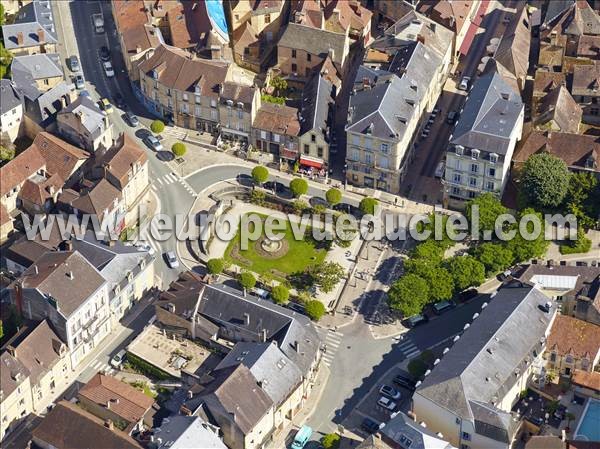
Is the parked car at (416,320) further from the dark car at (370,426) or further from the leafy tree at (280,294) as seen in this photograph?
the dark car at (370,426)

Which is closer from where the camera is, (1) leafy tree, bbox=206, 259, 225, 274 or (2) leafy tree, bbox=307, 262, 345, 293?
(2) leafy tree, bbox=307, 262, 345, 293

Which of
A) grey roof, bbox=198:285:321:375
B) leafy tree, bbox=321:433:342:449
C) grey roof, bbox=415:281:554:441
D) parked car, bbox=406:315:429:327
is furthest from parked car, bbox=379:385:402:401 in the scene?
parked car, bbox=406:315:429:327

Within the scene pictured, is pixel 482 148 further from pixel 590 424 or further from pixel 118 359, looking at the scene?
pixel 118 359

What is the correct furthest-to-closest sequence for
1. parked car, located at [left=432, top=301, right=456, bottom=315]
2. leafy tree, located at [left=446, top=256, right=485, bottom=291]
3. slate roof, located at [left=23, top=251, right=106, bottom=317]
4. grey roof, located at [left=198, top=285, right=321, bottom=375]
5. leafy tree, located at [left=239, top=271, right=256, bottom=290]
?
leafy tree, located at [left=239, top=271, right=256, bottom=290] < parked car, located at [left=432, top=301, right=456, bottom=315] < leafy tree, located at [left=446, top=256, right=485, bottom=291] < slate roof, located at [left=23, top=251, right=106, bottom=317] < grey roof, located at [left=198, top=285, right=321, bottom=375]

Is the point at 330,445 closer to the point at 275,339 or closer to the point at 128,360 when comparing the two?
the point at 275,339

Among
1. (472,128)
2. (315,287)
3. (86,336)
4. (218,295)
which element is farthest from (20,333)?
(472,128)

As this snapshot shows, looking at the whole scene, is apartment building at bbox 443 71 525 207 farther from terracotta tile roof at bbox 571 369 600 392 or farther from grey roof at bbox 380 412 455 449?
grey roof at bbox 380 412 455 449

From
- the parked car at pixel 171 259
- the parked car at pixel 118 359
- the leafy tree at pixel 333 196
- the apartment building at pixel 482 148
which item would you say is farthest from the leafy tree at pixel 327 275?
the parked car at pixel 118 359
